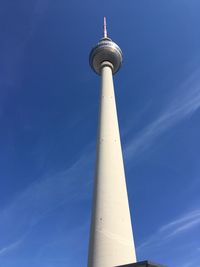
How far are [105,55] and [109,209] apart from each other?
3784 cm

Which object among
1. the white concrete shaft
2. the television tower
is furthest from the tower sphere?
the white concrete shaft

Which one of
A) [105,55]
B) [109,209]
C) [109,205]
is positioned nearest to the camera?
[109,209]

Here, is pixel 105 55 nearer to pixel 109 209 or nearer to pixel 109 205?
pixel 109 205

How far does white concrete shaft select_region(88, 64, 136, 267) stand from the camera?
23.9 metres

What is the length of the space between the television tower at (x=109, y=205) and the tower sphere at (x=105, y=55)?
17.4 meters

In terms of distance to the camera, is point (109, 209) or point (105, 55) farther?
point (105, 55)

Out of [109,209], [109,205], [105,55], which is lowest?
[109,209]

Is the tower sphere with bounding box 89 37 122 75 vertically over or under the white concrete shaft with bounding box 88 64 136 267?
over

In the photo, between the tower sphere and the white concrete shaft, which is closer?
the white concrete shaft

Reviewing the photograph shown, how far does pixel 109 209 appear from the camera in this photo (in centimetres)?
2734

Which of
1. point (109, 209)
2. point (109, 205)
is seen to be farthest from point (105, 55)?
point (109, 209)

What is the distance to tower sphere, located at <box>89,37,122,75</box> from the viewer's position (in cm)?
5728

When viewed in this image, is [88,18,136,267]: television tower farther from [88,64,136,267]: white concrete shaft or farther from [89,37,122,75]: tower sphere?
[89,37,122,75]: tower sphere

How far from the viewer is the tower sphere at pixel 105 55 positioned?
2255 inches
